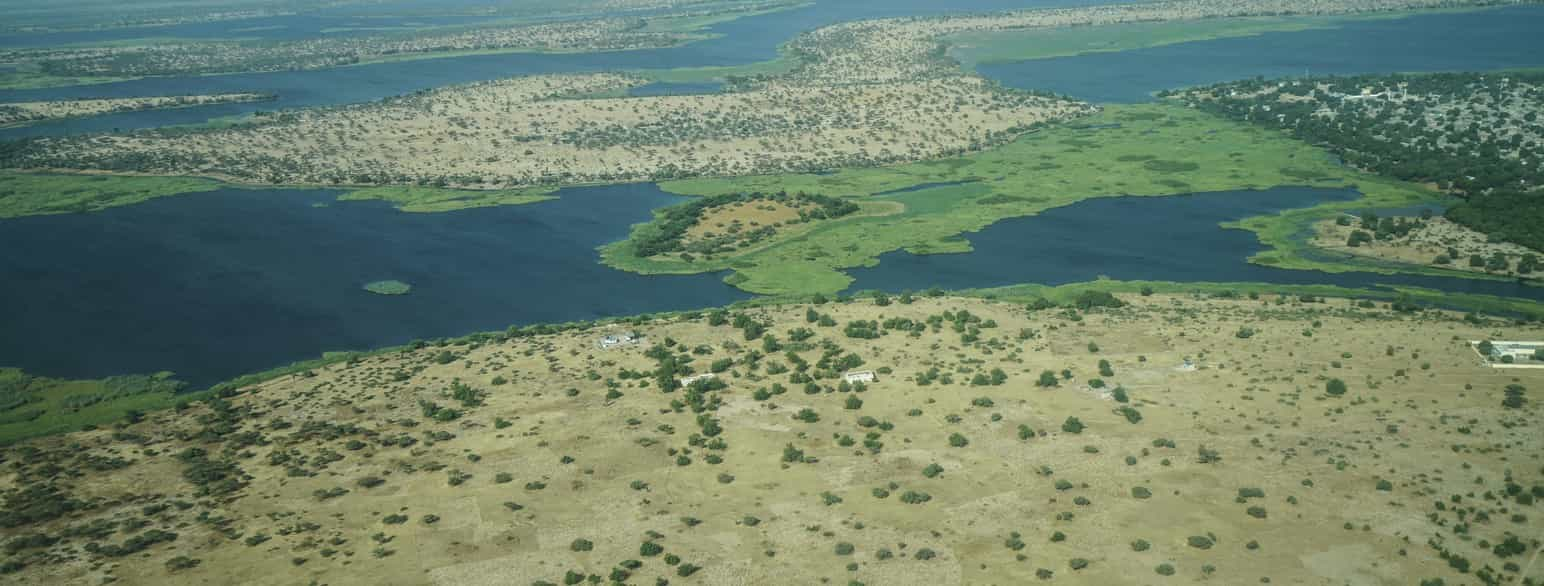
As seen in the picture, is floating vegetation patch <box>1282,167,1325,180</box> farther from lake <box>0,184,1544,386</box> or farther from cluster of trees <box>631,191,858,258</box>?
cluster of trees <box>631,191,858,258</box>

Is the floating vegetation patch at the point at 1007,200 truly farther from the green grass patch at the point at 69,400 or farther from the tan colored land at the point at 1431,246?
the green grass patch at the point at 69,400

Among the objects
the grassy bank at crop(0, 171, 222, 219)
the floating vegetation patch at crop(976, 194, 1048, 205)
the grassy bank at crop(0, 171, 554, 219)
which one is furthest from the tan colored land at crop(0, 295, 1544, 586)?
the grassy bank at crop(0, 171, 222, 219)

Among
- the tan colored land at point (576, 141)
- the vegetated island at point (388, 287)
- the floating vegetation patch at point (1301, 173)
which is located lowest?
the vegetated island at point (388, 287)

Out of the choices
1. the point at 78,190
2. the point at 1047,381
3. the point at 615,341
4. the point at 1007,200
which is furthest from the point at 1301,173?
the point at 78,190

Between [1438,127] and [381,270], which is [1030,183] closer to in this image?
[1438,127]

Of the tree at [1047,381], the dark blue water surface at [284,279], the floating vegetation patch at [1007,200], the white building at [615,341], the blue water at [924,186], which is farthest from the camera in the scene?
the blue water at [924,186]

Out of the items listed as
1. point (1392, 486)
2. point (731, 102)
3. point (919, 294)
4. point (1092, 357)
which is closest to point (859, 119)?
point (731, 102)

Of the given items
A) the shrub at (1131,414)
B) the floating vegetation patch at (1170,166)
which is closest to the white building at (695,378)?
the shrub at (1131,414)
